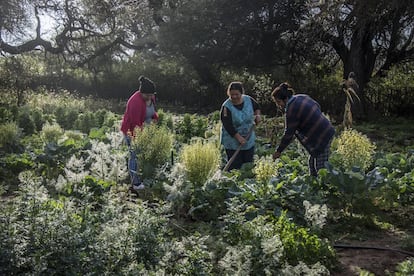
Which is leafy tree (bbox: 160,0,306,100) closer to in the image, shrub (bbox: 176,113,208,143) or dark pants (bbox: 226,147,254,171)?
shrub (bbox: 176,113,208,143)

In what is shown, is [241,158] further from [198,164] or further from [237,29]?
[237,29]

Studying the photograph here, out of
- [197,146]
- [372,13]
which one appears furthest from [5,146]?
[372,13]

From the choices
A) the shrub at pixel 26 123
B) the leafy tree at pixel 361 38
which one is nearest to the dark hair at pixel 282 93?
the shrub at pixel 26 123

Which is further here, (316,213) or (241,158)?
(241,158)

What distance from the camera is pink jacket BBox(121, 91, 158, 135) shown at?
575cm

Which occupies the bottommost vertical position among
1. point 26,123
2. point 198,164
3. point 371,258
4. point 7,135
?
point 371,258

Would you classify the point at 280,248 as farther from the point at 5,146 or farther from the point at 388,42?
the point at 388,42

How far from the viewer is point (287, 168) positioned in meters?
6.01

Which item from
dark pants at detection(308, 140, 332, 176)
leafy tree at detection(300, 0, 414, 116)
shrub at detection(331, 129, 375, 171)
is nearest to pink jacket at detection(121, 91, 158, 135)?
dark pants at detection(308, 140, 332, 176)

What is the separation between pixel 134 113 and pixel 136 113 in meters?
0.03

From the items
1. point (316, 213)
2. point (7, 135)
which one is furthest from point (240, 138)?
point (7, 135)

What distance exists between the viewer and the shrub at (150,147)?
5605 millimetres

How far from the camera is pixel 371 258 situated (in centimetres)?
384

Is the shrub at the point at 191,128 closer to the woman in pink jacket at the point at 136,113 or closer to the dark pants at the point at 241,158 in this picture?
the dark pants at the point at 241,158
